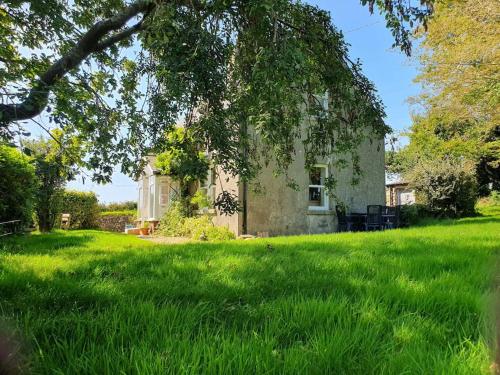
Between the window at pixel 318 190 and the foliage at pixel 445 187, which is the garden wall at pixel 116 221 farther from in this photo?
the foliage at pixel 445 187

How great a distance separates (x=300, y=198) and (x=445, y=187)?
771 centimetres

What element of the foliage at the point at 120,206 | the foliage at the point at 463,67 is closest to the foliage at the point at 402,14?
the foliage at the point at 463,67

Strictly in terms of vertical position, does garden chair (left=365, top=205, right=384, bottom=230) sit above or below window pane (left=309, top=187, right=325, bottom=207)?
below

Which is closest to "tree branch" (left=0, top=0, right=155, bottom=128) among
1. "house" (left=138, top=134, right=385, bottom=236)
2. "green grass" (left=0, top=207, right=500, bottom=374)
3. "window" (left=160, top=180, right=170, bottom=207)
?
"green grass" (left=0, top=207, right=500, bottom=374)

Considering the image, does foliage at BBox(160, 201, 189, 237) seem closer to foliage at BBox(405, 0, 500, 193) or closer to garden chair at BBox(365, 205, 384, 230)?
garden chair at BBox(365, 205, 384, 230)

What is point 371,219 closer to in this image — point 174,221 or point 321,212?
point 321,212

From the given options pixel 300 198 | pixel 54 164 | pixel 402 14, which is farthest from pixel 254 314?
pixel 300 198

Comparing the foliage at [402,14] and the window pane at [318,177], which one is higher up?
the foliage at [402,14]

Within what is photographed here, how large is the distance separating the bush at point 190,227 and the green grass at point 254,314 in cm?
703

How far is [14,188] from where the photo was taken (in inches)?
361

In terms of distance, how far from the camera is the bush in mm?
12887

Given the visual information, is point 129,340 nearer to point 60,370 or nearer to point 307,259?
point 60,370

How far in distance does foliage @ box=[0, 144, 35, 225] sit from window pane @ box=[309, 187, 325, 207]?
9486 mm

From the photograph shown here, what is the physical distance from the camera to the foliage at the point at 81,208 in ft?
63.0
